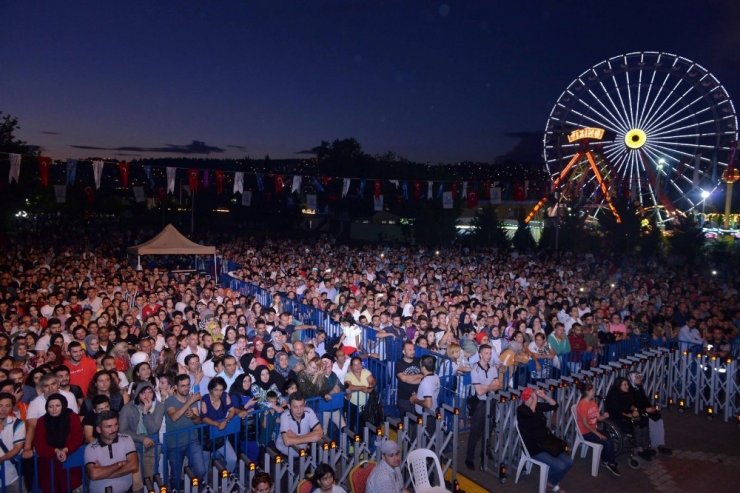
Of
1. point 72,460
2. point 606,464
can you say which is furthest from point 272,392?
point 606,464

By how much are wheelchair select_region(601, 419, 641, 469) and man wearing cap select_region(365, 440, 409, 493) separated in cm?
361

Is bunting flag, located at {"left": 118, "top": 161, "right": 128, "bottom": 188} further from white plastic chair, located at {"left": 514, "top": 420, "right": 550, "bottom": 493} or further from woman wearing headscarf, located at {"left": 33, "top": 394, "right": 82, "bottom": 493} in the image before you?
white plastic chair, located at {"left": 514, "top": 420, "right": 550, "bottom": 493}

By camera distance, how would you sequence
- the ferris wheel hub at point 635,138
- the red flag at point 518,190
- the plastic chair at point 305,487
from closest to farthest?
the plastic chair at point 305,487, the red flag at point 518,190, the ferris wheel hub at point 635,138

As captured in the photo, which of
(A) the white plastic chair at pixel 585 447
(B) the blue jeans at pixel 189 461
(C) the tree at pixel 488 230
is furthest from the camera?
(C) the tree at pixel 488 230

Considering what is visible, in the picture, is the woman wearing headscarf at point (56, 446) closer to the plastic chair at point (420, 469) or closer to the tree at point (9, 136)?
the plastic chair at point (420, 469)

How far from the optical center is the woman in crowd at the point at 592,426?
23.3 ft

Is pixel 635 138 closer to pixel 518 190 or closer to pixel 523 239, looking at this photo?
pixel 523 239

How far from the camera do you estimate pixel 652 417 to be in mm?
7699

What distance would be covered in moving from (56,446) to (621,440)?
6.58m

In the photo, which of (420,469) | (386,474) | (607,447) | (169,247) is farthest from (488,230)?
(386,474)

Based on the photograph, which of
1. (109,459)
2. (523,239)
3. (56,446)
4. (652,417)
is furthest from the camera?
(523,239)

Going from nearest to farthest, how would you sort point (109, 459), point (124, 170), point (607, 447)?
point (109, 459), point (607, 447), point (124, 170)

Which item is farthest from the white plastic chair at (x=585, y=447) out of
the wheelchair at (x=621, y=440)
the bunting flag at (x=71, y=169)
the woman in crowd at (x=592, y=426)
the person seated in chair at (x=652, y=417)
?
the bunting flag at (x=71, y=169)

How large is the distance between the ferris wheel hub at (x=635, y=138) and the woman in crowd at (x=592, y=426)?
111 ft
